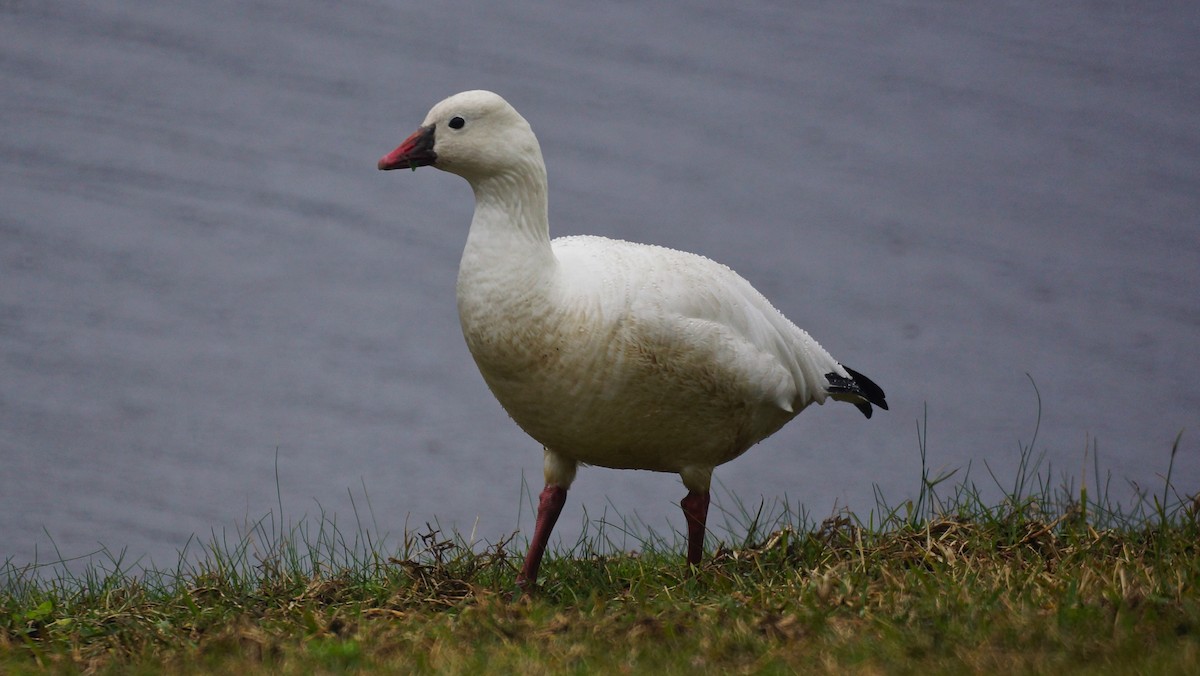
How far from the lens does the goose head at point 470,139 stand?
454 centimetres

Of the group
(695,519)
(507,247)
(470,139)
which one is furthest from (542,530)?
(470,139)

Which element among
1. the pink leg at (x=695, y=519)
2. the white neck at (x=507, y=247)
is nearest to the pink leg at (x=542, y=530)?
the pink leg at (x=695, y=519)

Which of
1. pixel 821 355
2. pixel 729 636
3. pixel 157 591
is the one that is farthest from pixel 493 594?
pixel 821 355

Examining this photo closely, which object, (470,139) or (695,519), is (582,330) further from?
(695,519)

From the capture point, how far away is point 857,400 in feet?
18.3

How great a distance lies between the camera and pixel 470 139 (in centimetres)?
454

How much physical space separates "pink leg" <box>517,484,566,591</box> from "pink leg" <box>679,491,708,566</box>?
42 cm

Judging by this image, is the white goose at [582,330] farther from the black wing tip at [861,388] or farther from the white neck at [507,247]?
the black wing tip at [861,388]

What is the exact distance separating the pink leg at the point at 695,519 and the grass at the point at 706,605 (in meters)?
0.10

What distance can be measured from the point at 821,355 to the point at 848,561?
0.99m

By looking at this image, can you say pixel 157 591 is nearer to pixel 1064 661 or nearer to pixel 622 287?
pixel 622 287

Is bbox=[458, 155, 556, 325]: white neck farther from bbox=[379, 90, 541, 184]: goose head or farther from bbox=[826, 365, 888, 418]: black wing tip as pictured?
bbox=[826, 365, 888, 418]: black wing tip

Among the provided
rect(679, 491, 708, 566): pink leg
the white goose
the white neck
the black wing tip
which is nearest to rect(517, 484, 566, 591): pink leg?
the white goose

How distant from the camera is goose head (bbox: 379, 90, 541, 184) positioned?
4.54m
